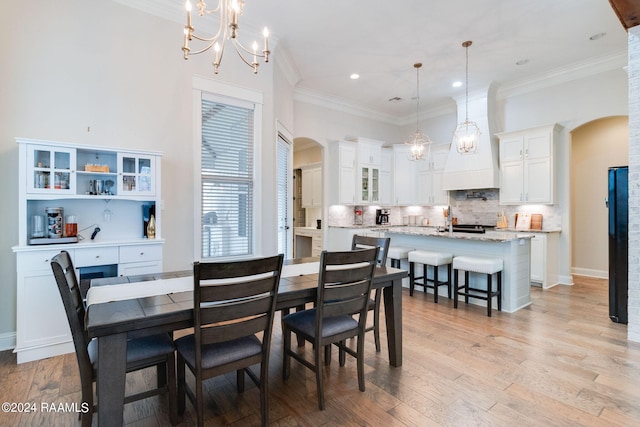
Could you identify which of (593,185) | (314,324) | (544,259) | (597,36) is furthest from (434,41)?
(593,185)

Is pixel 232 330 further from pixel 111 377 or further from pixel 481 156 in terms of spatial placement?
pixel 481 156

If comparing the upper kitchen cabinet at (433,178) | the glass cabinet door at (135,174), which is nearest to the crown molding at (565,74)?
the upper kitchen cabinet at (433,178)

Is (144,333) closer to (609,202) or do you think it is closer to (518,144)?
(609,202)

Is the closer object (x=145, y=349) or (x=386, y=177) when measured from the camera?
(x=145, y=349)

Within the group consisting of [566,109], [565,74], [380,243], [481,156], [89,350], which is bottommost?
[89,350]

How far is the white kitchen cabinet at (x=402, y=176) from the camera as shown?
7.30m

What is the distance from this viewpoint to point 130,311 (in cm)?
166

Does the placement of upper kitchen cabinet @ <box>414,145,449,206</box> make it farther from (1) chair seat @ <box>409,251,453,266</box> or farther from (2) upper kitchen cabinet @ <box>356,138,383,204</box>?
(1) chair seat @ <box>409,251,453,266</box>

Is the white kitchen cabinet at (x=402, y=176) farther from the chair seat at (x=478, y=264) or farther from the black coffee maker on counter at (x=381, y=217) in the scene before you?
the chair seat at (x=478, y=264)

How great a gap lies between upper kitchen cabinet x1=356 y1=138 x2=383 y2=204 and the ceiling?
3.87ft

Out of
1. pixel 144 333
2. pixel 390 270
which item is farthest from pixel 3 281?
pixel 390 270

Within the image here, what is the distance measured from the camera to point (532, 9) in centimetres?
365

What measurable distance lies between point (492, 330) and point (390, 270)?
62.7 inches

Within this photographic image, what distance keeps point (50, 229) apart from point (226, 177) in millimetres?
1765
